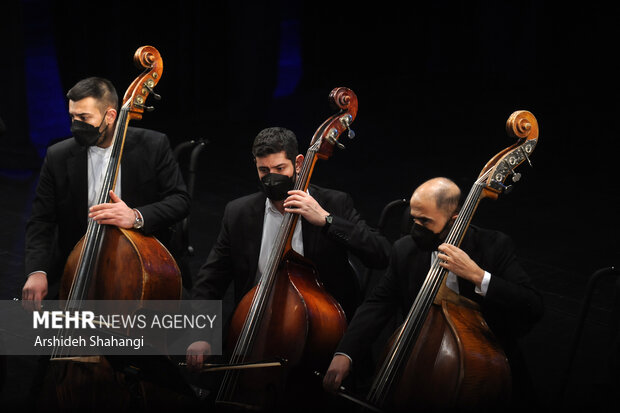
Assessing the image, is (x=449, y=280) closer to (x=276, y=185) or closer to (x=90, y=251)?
(x=276, y=185)

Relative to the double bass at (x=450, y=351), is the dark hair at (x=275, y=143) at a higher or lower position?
higher

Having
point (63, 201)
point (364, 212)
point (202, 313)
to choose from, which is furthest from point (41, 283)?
point (364, 212)

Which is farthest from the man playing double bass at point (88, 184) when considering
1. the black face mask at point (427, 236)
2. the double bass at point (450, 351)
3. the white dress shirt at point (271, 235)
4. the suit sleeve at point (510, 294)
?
the suit sleeve at point (510, 294)

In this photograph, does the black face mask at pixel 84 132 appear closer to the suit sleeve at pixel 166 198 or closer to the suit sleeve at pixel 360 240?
the suit sleeve at pixel 166 198

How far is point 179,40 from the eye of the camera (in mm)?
8883

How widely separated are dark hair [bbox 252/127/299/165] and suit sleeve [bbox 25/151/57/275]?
94 centimetres

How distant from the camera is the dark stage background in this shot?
4801mm

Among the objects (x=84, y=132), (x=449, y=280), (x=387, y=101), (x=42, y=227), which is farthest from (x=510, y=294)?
(x=387, y=101)

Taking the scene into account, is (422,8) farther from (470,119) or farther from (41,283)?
(41,283)

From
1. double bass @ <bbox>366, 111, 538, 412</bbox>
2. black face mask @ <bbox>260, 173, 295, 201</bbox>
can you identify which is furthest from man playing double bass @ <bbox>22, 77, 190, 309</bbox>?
double bass @ <bbox>366, 111, 538, 412</bbox>

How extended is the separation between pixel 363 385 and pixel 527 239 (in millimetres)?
2479

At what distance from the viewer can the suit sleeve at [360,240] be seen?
2.93 m

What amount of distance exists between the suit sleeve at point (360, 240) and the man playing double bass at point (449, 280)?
148mm

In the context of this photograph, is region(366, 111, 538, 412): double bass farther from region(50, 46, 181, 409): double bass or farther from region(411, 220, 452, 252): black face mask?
region(50, 46, 181, 409): double bass
